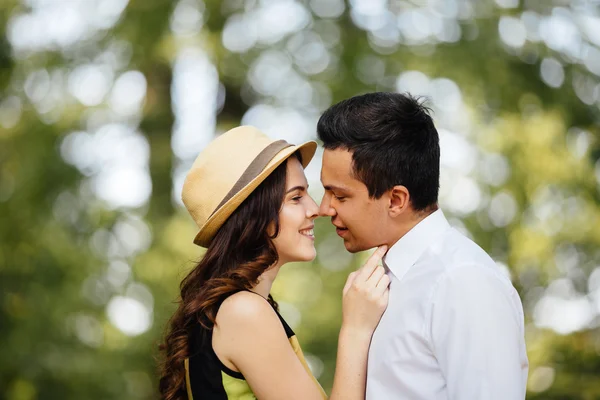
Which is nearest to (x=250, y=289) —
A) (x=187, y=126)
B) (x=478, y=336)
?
(x=478, y=336)

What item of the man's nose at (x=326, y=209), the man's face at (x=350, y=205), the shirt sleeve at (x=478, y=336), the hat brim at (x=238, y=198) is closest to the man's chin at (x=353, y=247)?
the man's face at (x=350, y=205)

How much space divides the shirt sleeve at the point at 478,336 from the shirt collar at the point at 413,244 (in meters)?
0.28

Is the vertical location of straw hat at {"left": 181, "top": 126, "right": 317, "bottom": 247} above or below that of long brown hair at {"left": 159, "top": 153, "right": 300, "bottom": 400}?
above

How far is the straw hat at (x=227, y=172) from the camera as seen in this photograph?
2910mm

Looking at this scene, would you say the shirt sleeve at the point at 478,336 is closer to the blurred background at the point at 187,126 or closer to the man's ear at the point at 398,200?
the man's ear at the point at 398,200

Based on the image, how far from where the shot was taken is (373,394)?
2.50 metres

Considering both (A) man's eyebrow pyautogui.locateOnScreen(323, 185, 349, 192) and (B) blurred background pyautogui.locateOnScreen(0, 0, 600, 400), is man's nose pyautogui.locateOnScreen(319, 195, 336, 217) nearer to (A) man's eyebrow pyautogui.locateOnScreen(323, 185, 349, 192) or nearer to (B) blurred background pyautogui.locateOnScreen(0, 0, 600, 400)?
(A) man's eyebrow pyautogui.locateOnScreen(323, 185, 349, 192)

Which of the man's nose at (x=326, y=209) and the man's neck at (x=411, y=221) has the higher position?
the man's nose at (x=326, y=209)

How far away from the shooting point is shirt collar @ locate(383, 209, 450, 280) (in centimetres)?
262

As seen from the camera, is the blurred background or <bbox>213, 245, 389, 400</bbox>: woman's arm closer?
<bbox>213, 245, 389, 400</bbox>: woman's arm

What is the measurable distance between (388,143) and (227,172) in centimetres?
67

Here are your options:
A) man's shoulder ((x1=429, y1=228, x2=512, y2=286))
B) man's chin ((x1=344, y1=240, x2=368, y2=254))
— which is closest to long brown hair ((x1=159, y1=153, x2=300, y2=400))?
man's chin ((x1=344, y1=240, x2=368, y2=254))

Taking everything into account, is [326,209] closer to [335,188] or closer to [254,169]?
[335,188]

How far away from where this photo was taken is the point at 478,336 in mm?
2211
